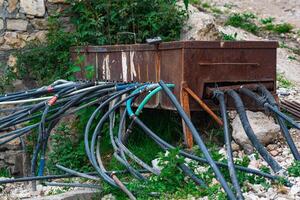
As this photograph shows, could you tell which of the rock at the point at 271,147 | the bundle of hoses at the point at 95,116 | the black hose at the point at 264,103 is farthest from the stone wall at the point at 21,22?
the rock at the point at 271,147

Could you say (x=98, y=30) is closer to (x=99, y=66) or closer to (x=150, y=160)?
(x=99, y=66)

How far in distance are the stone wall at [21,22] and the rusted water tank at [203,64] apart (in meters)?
1.72

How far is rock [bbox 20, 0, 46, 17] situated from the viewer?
22.0 feet

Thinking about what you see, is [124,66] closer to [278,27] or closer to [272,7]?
[278,27]

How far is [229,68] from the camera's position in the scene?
4.95 metres

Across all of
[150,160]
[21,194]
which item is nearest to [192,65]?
[150,160]

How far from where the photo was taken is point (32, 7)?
6719mm

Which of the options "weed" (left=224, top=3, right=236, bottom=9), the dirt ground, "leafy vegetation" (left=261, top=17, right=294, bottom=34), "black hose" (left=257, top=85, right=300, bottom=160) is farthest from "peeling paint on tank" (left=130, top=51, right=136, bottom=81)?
"weed" (left=224, top=3, right=236, bottom=9)

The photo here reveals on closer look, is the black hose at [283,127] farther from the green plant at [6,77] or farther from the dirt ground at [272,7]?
the dirt ground at [272,7]

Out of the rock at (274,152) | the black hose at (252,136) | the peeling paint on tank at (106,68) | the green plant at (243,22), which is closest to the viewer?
the black hose at (252,136)

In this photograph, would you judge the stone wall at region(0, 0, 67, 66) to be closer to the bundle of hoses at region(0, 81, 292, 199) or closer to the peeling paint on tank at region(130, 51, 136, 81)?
the bundle of hoses at region(0, 81, 292, 199)

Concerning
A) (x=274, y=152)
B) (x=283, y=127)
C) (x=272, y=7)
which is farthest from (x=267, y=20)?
(x=283, y=127)

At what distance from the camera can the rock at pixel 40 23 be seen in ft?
22.2

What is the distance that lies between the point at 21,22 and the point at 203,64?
2.91 metres
